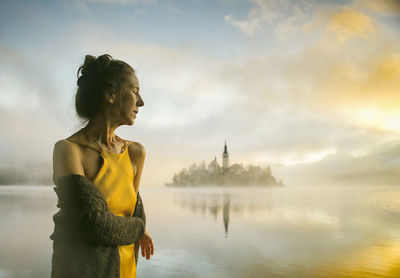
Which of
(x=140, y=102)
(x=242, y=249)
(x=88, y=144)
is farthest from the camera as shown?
Result: (x=242, y=249)

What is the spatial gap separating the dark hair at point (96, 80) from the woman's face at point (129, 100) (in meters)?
0.02

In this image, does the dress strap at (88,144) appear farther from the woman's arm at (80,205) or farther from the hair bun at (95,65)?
the hair bun at (95,65)

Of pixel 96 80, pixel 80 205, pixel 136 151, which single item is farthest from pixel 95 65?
pixel 80 205

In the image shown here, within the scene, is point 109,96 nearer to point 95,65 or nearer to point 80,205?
point 95,65

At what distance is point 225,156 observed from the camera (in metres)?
71.4

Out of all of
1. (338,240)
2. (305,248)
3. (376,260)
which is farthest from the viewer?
(338,240)

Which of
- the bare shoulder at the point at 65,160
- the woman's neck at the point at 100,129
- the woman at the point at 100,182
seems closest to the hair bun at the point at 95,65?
the woman at the point at 100,182

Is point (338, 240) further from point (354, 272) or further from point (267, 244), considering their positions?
point (354, 272)

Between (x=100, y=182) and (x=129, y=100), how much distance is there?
0.25 meters

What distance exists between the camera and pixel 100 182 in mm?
912

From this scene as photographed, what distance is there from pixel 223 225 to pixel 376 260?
373 cm

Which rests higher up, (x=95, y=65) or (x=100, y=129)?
(x=95, y=65)

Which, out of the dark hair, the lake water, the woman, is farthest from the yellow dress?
the lake water

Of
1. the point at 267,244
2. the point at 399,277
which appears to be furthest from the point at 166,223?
the point at 399,277
